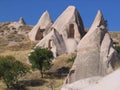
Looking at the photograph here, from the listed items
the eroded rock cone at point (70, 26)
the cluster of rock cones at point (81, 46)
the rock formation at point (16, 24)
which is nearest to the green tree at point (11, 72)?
the cluster of rock cones at point (81, 46)

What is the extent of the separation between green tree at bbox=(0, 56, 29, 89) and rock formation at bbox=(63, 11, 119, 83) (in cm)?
982

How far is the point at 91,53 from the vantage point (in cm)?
3350

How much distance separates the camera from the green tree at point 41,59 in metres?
48.0

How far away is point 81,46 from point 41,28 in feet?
140

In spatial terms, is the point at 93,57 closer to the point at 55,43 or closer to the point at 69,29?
the point at 55,43

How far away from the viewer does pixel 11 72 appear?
143 ft

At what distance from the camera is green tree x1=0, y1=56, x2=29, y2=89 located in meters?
42.8

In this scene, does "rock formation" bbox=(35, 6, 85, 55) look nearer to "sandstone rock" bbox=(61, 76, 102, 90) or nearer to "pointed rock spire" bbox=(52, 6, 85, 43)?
"pointed rock spire" bbox=(52, 6, 85, 43)

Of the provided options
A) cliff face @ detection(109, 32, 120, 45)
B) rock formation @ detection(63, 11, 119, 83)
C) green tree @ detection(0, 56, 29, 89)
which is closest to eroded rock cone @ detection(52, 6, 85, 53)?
cliff face @ detection(109, 32, 120, 45)

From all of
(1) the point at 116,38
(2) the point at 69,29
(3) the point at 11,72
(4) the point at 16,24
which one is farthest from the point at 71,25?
(4) the point at 16,24

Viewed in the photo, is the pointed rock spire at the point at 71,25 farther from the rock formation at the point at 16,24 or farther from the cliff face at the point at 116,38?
the rock formation at the point at 16,24

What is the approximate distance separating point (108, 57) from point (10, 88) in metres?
11.1

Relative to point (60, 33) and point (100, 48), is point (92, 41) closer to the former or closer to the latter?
point (100, 48)

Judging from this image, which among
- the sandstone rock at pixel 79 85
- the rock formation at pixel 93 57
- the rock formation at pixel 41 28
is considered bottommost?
the sandstone rock at pixel 79 85
